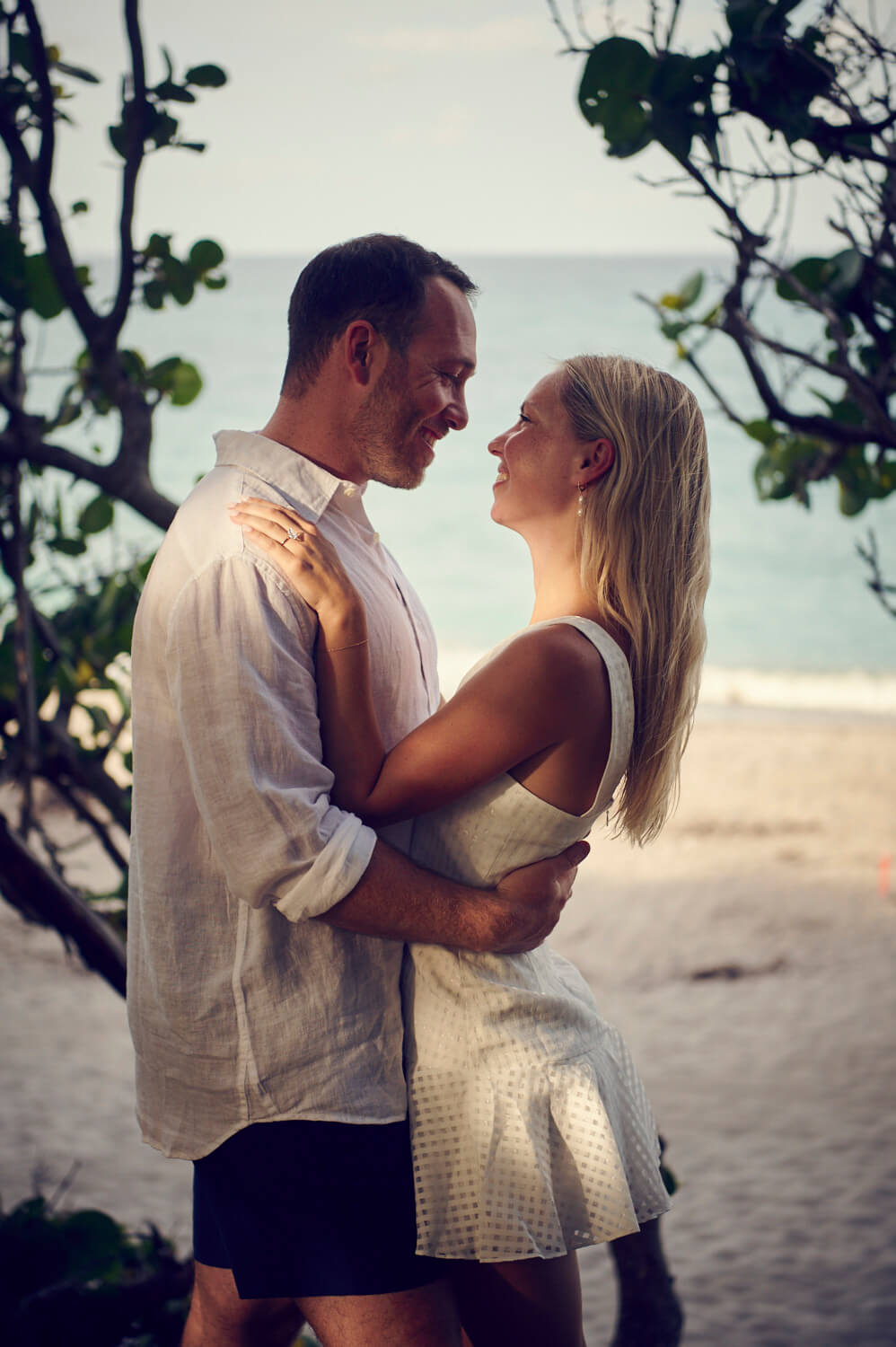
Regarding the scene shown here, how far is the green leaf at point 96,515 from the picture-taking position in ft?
8.27

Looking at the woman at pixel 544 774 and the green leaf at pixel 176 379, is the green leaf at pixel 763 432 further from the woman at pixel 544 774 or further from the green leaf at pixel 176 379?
the green leaf at pixel 176 379

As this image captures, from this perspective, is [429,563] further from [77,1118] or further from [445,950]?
[445,950]

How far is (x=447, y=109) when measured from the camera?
2902 centimetres

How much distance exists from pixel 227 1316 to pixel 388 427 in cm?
121

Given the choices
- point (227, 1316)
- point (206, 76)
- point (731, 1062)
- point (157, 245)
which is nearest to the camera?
point (227, 1316)

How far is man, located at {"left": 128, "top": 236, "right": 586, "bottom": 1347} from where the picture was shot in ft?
4.39

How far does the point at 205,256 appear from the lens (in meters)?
2.38

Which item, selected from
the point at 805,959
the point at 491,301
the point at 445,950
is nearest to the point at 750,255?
the point at 445,950

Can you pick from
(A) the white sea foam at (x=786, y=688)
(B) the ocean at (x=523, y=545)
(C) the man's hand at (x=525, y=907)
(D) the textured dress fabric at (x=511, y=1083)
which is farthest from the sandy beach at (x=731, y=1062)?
(A) the white sea foam at (x=786, y=688)

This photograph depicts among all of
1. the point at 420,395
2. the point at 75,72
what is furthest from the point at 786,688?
the point at 420,395

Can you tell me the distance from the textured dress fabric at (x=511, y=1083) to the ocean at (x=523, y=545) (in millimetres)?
1502

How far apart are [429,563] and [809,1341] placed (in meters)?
24.2

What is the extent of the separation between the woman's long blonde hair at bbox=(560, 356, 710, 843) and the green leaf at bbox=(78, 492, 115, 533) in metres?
1.25

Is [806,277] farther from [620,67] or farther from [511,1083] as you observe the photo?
[511,1083]
